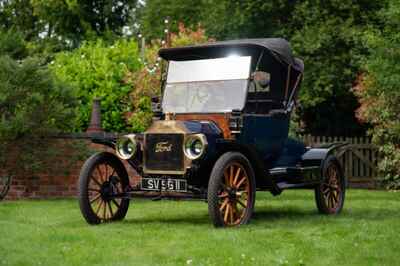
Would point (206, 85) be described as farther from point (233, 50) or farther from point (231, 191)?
point (231, 191)

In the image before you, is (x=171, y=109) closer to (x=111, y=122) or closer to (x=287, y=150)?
(x=287, y=150)

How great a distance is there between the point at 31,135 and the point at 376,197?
7.09m

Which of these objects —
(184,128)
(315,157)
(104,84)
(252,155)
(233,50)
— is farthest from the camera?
(104,84)

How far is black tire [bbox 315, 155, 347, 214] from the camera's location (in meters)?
12.9

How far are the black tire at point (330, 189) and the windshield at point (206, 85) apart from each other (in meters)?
2.11

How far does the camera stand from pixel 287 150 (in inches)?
501

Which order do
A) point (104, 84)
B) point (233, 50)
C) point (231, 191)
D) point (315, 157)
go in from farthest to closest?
point (104, 84), point (315, 157), point (233, 50), point (231, 191)

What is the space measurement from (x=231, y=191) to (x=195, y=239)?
4.80ft

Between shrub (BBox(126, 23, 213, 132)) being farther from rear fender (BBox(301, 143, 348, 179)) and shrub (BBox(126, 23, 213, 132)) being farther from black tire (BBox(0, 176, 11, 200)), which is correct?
rear fender (BBox(301, 143, 348, 179))

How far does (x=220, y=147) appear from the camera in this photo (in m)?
11.1

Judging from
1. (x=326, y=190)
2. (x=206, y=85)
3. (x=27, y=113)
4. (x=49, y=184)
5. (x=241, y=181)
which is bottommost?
(x=49, y=184)

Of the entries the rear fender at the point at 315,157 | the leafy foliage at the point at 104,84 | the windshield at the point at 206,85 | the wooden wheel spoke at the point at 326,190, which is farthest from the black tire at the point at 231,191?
the leafy foliage at the point at 104,84

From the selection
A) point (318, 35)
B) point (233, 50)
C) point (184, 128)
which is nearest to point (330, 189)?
point (233, 50)

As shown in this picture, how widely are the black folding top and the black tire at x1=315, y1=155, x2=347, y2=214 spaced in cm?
174
